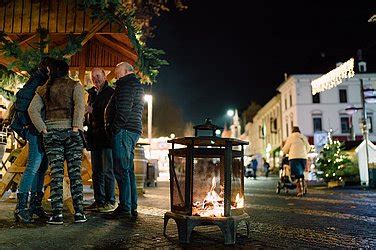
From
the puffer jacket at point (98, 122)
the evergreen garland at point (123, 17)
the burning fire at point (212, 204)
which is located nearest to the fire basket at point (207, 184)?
the burning fire at point (212, 204)

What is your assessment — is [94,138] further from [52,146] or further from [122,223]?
[122,223]

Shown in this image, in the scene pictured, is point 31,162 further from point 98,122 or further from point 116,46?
point 116,46

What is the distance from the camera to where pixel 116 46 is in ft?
34.2

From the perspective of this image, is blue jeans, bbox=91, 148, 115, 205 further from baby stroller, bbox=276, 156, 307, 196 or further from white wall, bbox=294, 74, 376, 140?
white wall, bbox=294, 74, 376, 140

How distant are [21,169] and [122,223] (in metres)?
2.45

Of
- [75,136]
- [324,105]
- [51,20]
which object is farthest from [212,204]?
[324,105]

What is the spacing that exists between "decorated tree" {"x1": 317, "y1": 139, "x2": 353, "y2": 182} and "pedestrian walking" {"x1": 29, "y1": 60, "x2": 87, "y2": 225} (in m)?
14.4

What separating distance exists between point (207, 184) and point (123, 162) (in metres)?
1.65

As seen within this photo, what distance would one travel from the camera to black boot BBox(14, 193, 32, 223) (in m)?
4.97

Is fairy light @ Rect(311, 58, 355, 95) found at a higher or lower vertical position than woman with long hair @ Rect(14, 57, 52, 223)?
higher

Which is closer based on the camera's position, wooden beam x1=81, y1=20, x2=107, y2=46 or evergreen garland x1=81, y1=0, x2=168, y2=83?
evergreen garland x1=81, y1=0, x2=168, y2=83

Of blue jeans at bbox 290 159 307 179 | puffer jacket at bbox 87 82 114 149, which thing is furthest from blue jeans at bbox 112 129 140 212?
blue jeans at bbox 290 159 307 179

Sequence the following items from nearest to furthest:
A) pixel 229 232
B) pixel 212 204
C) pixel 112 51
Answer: pixel 229 232, pixel 212 204, pixel 112 51

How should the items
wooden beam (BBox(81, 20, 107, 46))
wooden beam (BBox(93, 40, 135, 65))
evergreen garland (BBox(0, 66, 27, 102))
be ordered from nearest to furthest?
wooden beam (BBox(81, 20, 107, 46))
evergreen garland (BBox(0, 66, 27, 102))
wooden beam (BBox(93, 40, 135, 65))
